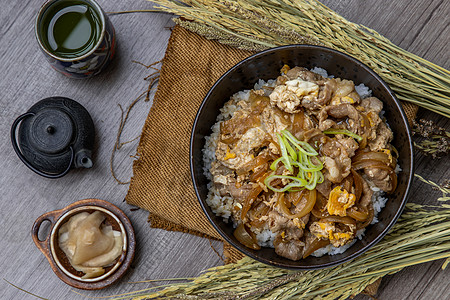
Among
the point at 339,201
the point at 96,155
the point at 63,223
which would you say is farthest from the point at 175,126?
the point at 339,201

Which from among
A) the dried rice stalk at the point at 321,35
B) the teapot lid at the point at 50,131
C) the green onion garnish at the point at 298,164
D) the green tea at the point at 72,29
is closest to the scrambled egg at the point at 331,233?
the green onion garnish at the point at 298,164

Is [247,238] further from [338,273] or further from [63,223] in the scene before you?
[63,223]

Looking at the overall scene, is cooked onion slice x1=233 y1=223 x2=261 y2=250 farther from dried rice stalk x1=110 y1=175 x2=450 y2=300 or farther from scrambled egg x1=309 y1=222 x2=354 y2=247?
scrambled egg x1=309 y1=222 x2=354 y2=247

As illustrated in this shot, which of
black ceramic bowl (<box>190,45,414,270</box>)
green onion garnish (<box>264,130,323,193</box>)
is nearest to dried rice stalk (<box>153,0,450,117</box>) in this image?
black ceramic bowl (<box>190,45,414,270</box>)

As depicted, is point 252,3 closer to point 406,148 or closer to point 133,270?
point 406,148

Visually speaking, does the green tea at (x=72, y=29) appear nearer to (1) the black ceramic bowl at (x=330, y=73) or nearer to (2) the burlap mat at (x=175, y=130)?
(2) the burlap mat at (x=175, y=130)

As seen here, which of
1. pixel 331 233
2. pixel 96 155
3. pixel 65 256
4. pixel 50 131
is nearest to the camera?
pixel 331 233
